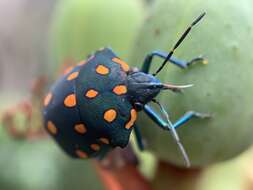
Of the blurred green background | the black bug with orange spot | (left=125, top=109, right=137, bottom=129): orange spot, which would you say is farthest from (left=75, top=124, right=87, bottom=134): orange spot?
the blurred green background

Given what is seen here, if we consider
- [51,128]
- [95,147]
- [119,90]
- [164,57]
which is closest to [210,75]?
[164,57]

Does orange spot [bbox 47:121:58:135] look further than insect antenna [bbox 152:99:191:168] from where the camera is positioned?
Yes

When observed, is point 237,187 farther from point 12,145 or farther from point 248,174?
point 12,145

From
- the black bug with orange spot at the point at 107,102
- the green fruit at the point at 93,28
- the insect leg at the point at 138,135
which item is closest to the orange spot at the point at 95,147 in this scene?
the black bug with orange spot at the point at 107,102

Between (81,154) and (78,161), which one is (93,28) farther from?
(81,154)

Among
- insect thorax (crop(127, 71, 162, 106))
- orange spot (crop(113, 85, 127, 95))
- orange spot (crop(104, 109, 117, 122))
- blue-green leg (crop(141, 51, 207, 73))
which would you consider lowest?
orange spot (crop(104, 109, 117, 122))

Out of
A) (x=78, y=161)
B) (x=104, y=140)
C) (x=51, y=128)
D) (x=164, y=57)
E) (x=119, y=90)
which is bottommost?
(x=78, y=161)

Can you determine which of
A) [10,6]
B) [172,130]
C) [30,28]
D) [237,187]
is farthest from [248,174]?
[10,6]

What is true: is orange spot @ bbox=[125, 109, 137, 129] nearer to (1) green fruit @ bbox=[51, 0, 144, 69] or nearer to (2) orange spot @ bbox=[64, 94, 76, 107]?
(2) orange spot @ bbox=[64, 94, 76, 107]
